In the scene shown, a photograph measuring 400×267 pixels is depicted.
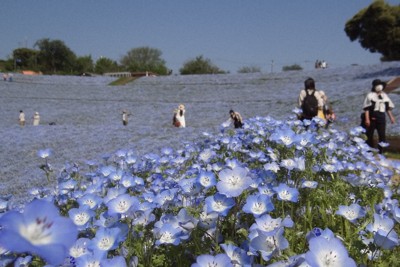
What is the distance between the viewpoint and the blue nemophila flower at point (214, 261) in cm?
130

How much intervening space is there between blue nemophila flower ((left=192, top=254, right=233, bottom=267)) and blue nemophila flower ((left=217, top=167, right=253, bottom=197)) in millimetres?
296

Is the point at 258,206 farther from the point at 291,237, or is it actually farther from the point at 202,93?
the point at 202,93

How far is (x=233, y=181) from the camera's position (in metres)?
1.64

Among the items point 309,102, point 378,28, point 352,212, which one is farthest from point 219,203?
point 378,28

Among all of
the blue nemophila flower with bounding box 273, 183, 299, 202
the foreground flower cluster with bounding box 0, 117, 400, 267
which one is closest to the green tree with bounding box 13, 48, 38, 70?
the foreground flower cluster with bounding box 0, 117, 400, 267

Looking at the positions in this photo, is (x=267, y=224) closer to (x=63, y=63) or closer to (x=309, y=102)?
(x=309, y=102)

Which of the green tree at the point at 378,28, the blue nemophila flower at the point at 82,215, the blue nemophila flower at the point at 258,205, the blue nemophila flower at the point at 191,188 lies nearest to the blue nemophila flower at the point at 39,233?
the blue nemophila flower at the point at 258,205

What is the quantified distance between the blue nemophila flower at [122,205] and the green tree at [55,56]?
3013 inches

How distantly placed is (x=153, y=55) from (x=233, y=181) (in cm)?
8745

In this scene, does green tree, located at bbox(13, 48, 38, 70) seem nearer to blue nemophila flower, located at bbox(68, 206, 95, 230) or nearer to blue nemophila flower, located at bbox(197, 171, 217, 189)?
blue nemophila flower, located at bbox(68, 206, 95, 230)

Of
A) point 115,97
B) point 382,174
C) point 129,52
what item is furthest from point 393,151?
point 129,52

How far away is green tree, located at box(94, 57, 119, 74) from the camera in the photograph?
274 ft

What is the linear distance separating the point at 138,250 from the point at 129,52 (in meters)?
88.8

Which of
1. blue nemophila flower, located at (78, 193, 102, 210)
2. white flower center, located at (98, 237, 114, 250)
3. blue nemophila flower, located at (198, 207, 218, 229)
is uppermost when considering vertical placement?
blue nemophila flower, located at (198, 207, 218, 229)
